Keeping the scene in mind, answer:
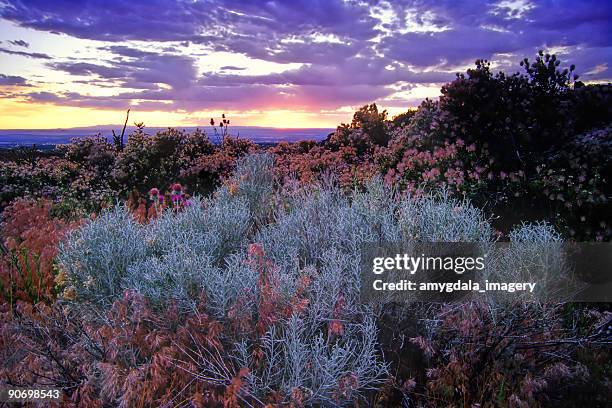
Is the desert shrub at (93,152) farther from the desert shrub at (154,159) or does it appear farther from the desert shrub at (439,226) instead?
the desert shrub at (439,226)

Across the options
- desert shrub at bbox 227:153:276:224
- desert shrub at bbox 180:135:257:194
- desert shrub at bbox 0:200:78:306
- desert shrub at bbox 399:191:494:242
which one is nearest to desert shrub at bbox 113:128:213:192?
desert shrub at bbox 180:135:257:194

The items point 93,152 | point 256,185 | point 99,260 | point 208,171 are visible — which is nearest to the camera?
point 99,260

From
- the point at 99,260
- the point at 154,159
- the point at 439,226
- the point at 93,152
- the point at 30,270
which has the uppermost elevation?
the point at 93,152

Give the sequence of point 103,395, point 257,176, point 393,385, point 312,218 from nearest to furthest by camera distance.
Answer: point 103,395, point 393,385, point 312,218, point 257,176

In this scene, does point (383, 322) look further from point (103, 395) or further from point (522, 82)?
point (522, 82)

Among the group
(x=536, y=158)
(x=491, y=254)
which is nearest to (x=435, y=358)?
(x=491, y=254)

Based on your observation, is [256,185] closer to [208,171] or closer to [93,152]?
[208,171]

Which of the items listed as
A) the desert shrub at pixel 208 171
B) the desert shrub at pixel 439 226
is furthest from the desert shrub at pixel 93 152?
the desert shrub at pixel 439 226

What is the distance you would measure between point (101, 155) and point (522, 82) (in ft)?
40.8

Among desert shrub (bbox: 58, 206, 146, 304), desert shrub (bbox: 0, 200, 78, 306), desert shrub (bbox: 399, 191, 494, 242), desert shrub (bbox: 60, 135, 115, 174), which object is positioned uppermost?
desert shrub (bbox: 60, 135, 115, 174)

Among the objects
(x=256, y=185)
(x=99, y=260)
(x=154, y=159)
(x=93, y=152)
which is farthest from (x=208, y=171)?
(x=99, y=260)

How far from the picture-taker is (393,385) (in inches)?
157

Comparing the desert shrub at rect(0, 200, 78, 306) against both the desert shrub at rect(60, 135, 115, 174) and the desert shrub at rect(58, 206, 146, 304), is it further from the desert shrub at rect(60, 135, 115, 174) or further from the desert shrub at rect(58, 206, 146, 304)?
the desert shrub at rect(60, 135, 115, 174)

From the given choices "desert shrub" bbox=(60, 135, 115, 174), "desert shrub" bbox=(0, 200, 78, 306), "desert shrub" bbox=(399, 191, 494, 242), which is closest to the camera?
"desert shrub" bbox=(399, 191, 494, 242)
